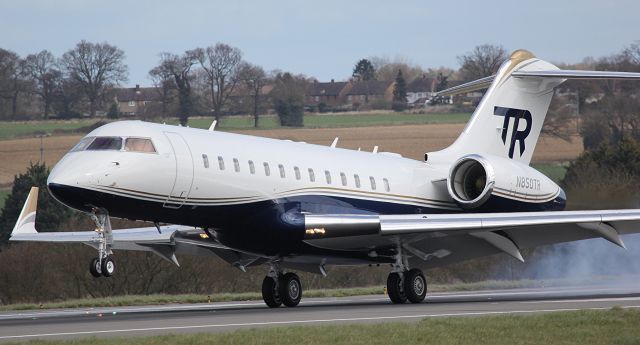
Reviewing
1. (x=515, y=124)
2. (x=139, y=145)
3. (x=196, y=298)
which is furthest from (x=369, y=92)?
(x=139, y=145)

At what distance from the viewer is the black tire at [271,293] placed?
27781 millimetres

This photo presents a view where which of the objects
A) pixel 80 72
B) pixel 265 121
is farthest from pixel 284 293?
pixel 80 72

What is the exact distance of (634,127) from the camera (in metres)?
56.3

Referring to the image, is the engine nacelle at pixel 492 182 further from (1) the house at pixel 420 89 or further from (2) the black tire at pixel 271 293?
(1) the house at pixel 420 89

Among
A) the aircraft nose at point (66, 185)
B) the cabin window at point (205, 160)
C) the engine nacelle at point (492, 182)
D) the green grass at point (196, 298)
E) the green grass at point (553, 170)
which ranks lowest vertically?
the green grass at point (196, 298)

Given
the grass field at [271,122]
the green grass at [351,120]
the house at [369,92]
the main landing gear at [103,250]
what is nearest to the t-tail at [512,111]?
the main landing gear at [103,250]

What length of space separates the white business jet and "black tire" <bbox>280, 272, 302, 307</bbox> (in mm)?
26

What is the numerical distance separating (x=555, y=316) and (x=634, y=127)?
37.8 m

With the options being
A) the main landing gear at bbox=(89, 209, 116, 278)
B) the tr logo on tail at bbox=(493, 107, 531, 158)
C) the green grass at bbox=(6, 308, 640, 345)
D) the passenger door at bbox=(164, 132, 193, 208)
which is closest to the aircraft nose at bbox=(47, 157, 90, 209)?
the main landing gear at bbox=(89, 209, 116, 278)

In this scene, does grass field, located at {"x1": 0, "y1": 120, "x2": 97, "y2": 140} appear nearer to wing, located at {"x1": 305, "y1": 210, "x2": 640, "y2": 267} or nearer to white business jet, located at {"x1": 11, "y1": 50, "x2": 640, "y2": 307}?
white business jet, located at {"x1": 11, "y1": 50, "x2": 640, "y2": 307}

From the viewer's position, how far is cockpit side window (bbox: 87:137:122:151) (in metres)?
24.0

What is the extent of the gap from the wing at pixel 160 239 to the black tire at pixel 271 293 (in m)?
0.74

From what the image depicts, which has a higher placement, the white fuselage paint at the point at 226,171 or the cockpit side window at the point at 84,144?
the cockpit side window at the point at 84,144

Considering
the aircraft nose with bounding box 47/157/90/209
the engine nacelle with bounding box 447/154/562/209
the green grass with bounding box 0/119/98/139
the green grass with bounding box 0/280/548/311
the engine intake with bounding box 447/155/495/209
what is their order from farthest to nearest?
1. the green grass with bounding box 0/119/98/139
2. the green grass with bounding box 0/280/548/311
3. the engine intake with bounding box 447/155/495/209
4. the engine nacelle with bounding box 447/154/562/209
5. the aircraft nose with bounding box 47/157/90/209
